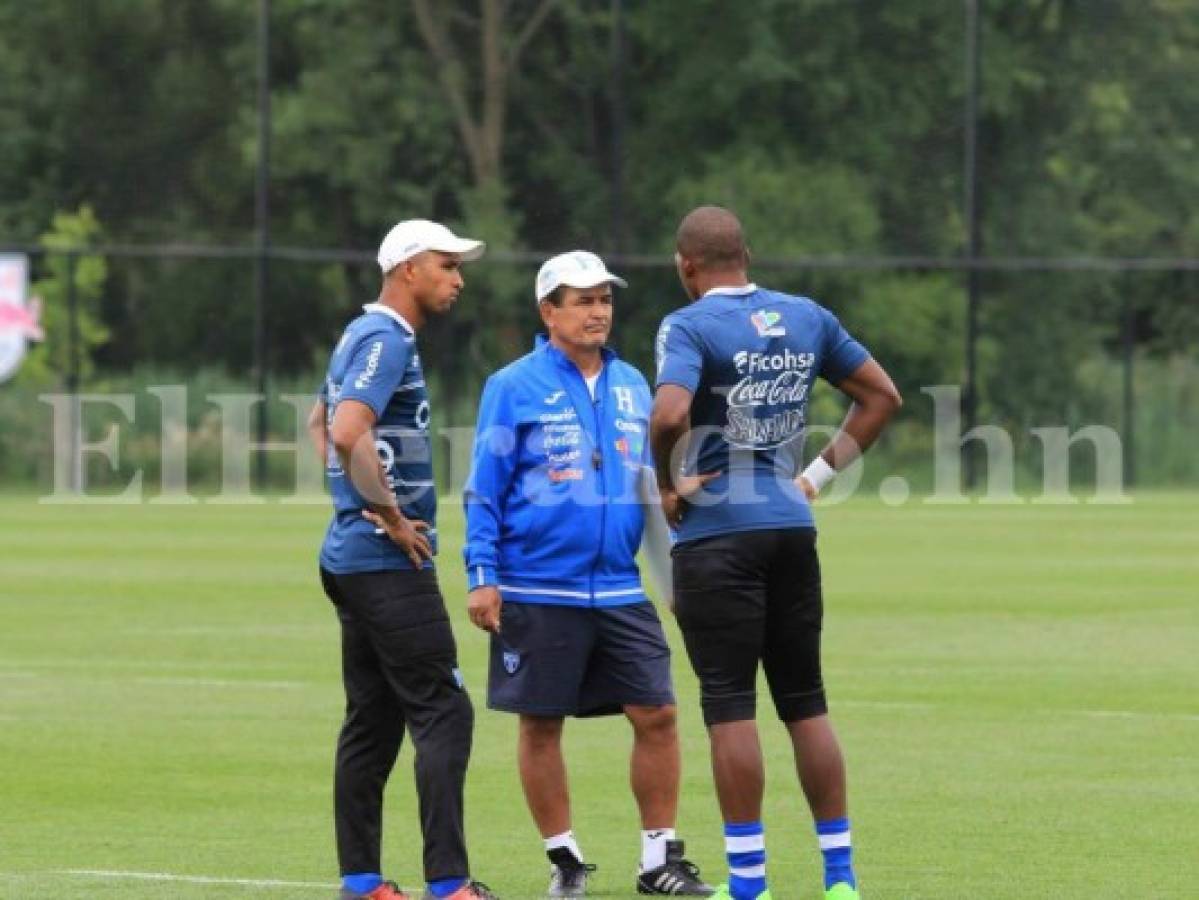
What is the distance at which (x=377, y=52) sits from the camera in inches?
1645

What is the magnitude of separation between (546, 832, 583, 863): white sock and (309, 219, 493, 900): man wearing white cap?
0.61m

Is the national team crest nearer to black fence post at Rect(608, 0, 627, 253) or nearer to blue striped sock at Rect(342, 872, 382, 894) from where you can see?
blue striped sock at Rect(342, 872, 382, 894)

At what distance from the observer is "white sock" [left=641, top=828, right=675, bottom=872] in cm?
955

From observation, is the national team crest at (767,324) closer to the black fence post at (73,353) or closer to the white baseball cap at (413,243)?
the white baseball cap at (413,243)

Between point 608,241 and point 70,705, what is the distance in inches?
996

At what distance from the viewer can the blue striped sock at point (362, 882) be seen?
360 inches

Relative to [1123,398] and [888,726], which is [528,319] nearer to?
[1123,398]

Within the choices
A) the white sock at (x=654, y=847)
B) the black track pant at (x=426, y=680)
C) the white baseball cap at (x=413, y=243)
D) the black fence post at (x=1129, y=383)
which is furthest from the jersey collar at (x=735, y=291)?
the black fence post at (x=1129, y=383)

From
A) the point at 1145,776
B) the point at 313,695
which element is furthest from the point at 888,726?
the point at 313,695

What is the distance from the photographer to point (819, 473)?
9.36 m

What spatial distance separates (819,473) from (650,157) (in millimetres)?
31205

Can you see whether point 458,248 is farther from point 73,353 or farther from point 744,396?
point 73,353

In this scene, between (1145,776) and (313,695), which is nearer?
(1145,776)

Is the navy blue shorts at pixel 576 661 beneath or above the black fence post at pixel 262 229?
beneath
